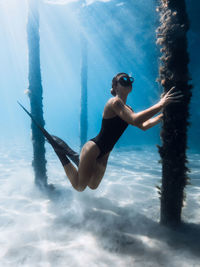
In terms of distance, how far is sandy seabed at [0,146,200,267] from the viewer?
356 cm

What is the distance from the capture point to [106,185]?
829 cm

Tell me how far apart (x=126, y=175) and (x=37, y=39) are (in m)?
7.65

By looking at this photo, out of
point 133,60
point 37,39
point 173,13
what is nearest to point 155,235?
point 173,13

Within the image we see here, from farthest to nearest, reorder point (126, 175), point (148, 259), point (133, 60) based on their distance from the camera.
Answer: point (133, 60) → point (126, 175) → point (148, 259)

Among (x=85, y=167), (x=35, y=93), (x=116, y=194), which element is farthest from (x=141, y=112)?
(x=35, y=93)

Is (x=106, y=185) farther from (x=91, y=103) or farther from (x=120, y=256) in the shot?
(x=91, y=103)

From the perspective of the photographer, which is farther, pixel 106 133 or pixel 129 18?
pixel 129 18

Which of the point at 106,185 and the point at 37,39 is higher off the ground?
the point at 37,39

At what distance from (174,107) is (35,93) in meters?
5.87

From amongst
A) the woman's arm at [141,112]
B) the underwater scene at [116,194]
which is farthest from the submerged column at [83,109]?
the woman's arm at [141,112]

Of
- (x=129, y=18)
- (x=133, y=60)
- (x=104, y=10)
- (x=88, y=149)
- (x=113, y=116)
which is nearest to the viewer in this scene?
(x=113, y=116)

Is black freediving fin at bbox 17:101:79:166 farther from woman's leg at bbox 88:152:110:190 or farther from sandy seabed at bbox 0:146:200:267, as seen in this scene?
sandy seabed at bbox 0:146:200:267

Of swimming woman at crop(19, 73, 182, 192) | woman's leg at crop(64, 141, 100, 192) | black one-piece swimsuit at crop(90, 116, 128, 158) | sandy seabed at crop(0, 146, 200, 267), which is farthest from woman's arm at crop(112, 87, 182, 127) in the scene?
sandy seabed at crop(0, 146, 200, 267)

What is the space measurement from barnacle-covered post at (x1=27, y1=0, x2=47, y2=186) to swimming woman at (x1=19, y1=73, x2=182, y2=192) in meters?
4.45
